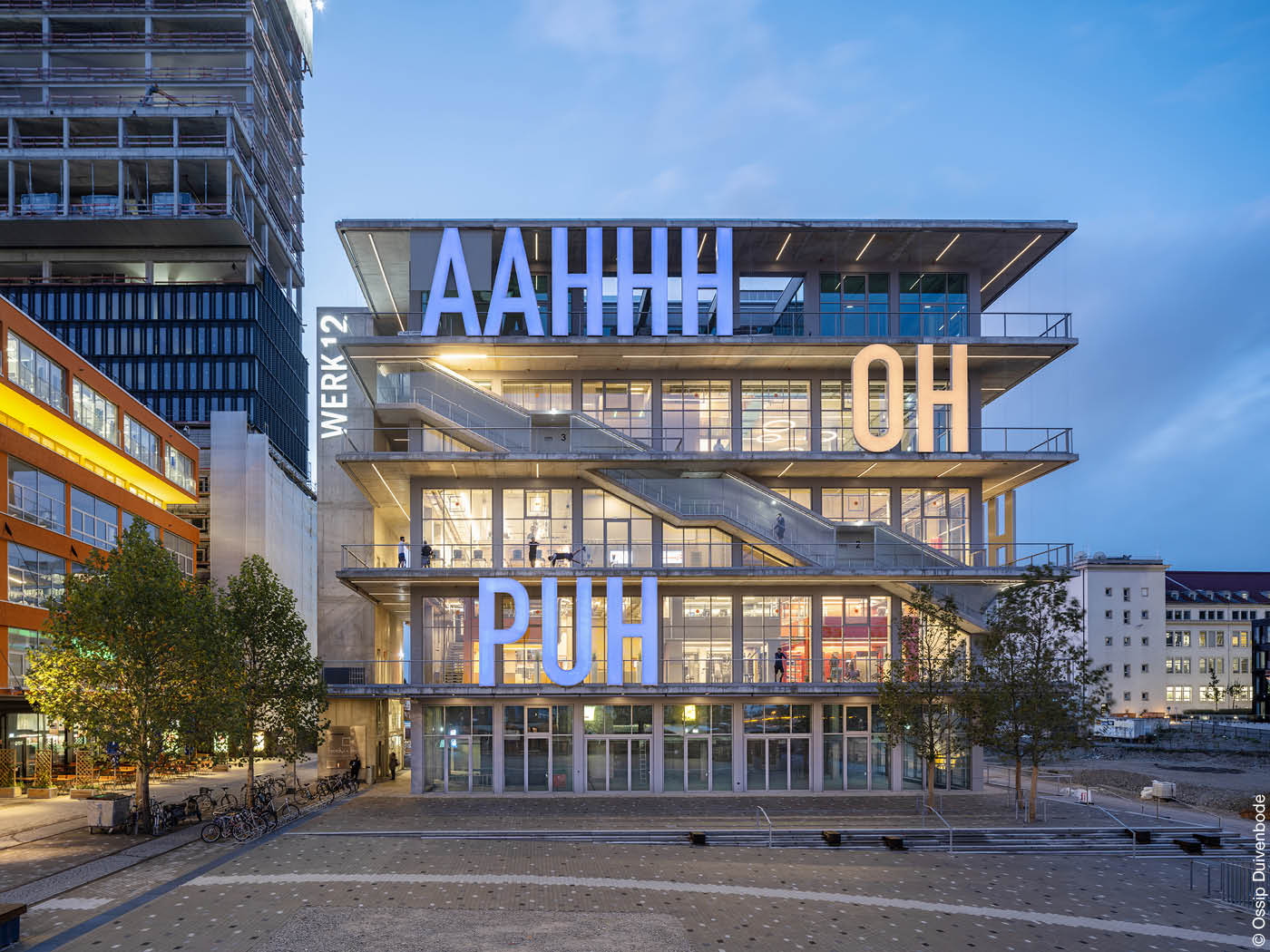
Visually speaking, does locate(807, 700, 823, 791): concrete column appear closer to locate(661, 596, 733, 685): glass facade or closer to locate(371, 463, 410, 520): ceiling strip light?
locate(661, 596, 733, 685): glass facade

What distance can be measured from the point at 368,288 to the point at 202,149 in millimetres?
64432

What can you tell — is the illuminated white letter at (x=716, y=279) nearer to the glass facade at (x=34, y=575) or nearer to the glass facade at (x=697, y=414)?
the glass facade at (x=697, y=414)

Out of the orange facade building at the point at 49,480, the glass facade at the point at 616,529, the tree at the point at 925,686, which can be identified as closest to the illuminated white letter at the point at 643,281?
the glass facade at the point at 616,529

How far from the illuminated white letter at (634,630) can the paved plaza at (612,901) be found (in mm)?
9490

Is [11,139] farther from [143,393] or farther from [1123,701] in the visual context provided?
[1123,701]

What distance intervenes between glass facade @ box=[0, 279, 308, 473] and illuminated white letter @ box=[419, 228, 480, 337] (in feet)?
224

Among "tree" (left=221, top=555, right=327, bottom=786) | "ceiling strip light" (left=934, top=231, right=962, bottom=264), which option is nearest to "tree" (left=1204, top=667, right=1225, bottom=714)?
"ceiling strip light" (left=934, top=231, right=962, bottom=264)

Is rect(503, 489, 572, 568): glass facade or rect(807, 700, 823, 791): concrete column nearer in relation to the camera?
rect(807, 700, 823, 791): concrete column

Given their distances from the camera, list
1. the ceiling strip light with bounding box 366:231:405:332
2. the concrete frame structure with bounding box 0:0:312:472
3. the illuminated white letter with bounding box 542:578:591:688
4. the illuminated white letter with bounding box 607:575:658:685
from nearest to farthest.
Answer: the illuminated white letter with bounding box 542:578:591:688 < the illuminated white letter with bounding box 607:575:658:685 < the ceiling strip light with bounding box 366:231:405:332 < the concrete frame structure with bounding box 0:0:312:472

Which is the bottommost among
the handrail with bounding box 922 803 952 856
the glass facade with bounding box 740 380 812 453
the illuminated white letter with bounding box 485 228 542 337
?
the handrail with bounding box 922 803 952 856

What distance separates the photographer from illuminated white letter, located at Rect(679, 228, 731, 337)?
39750 millimetres

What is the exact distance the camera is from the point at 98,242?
328 ft

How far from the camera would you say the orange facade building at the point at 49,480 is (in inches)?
1709

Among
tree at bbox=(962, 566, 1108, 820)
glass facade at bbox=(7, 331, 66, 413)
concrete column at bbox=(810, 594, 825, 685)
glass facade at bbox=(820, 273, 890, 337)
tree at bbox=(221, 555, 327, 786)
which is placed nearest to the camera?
tree at bbox=(962, 566, 1108, 820)
